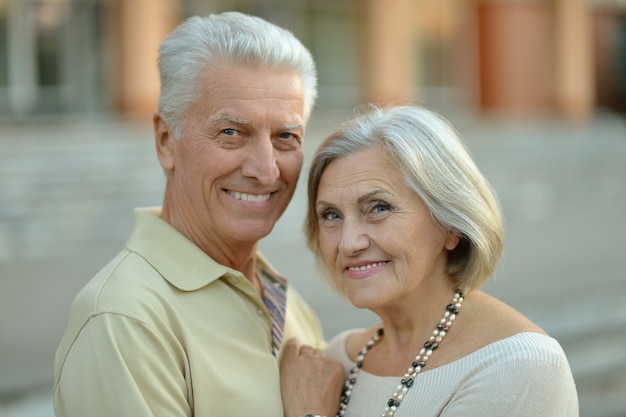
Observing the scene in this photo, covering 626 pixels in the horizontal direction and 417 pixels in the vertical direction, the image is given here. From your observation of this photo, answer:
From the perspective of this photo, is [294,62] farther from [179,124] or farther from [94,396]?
[94,396]

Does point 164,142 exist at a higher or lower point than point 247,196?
higher

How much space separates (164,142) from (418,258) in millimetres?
904

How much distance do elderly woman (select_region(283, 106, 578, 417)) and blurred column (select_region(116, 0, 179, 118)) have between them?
1155 centimetres

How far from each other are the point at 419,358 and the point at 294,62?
99cm

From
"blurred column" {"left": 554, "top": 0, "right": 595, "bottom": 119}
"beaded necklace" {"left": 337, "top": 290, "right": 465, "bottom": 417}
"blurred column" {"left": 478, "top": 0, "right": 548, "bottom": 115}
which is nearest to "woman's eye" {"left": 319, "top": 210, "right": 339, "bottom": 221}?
"beaded necklace" {"left": 337, "top": 290, "right": 465, "bottom": 417}

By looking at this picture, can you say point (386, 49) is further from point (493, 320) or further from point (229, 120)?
point (493, 320)

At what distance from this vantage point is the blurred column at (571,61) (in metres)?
20.0

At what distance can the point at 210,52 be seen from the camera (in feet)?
8.41

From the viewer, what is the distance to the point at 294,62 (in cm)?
267

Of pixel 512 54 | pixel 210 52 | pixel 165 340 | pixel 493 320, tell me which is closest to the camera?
pixel 165 340

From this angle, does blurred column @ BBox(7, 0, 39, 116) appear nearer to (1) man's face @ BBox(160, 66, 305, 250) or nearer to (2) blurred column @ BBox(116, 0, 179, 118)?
(2) blurred column @ BBox(116, 0, 179, 118)

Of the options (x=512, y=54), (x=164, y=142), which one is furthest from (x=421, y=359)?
(x=512, y=54)

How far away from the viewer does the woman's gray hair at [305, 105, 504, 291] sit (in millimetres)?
2477

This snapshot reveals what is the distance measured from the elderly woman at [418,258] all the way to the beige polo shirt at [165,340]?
7.7 inches
